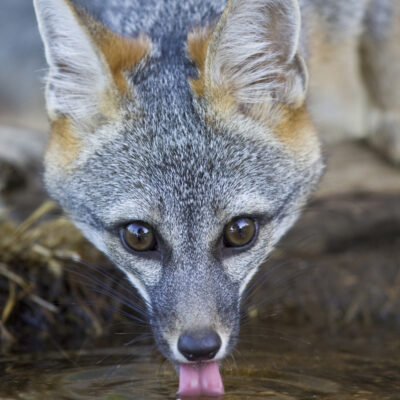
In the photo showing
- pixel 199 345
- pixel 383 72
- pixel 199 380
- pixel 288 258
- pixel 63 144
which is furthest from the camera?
pixel 383 72

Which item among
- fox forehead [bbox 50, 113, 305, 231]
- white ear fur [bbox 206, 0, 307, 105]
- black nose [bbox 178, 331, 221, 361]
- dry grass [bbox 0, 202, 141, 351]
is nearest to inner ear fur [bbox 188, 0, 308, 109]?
white ear fur [bbox 206, 0, 307, 105]

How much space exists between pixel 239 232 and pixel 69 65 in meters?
1.25

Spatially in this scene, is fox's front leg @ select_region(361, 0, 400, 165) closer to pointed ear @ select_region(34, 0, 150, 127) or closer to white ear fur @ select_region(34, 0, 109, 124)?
pointed ear @ select_region(34, 0, 150, 127)

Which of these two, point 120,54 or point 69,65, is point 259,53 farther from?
point 69,65

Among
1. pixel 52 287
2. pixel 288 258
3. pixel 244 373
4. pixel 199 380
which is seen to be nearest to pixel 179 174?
pixel 199 380

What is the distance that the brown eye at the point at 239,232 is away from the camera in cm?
355

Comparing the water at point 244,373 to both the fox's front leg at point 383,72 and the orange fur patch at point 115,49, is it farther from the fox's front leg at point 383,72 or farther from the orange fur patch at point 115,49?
the fox's front leg at point 383,72

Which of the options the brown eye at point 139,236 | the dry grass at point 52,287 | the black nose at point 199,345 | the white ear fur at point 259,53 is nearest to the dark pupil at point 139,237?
the brown eye at point 139,236

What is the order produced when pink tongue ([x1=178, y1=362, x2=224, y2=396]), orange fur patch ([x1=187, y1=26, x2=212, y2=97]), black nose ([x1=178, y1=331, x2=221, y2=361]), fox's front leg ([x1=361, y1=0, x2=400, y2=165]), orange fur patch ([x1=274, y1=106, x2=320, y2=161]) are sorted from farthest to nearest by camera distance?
fox's front leg ([x1=361, y1=0, x2=400, y2=165]) < orange fur patch ([x1=274, y1=106, x2=320, y2=161]) < orange fur patch ([x1=187, y1=26, x2=212, y2=97]) < pink tongue ([x1=178, y1=362, x2=224, y2=396]) < black nose ([x1=178, y1=331, x2=221, y2=361])

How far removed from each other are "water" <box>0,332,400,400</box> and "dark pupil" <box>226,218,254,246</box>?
0.68 meters

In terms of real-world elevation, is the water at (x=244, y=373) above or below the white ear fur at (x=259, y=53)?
below

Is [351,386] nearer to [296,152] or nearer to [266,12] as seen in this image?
[296,152]

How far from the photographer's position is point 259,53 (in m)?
3.83

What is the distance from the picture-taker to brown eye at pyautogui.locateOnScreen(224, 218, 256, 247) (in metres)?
3.55
